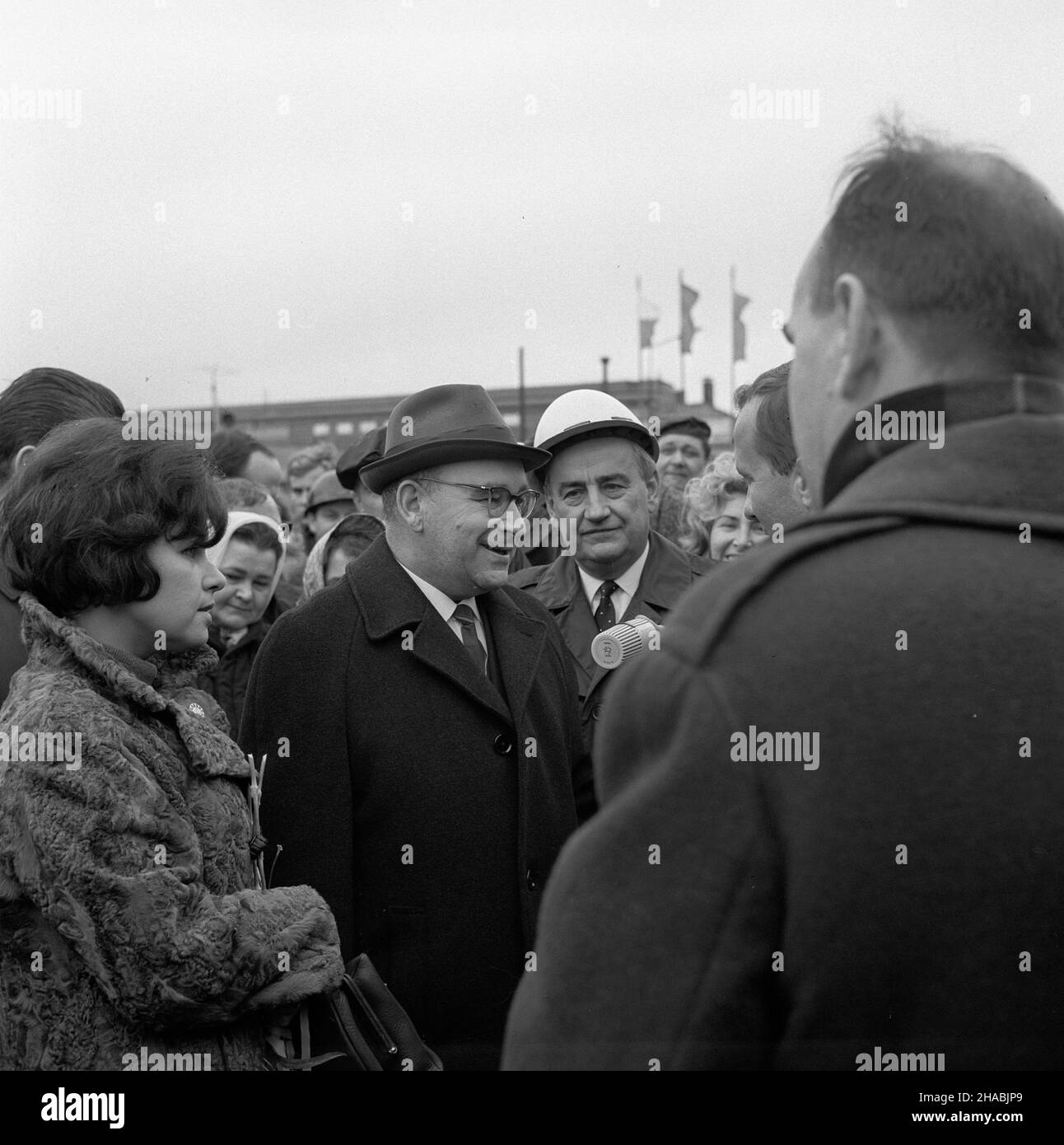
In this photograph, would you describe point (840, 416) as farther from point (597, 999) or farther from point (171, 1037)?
point (171, 1037)

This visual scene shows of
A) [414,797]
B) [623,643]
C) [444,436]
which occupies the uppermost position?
[444,436]

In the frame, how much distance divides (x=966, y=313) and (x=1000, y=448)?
0.15 meters

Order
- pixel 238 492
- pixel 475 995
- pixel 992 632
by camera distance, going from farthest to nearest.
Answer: pixel 238 492
pixel 475 995
pixel 992 632

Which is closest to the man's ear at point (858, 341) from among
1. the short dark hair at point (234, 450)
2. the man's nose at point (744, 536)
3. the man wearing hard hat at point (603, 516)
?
the man wearing hard hat at point (603, 516)

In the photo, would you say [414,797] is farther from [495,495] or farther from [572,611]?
[572,611]

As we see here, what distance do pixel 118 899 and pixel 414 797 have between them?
4.08 feet

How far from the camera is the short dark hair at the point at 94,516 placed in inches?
108

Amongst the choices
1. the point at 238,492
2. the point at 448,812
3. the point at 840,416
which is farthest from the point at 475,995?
the point at 238,492

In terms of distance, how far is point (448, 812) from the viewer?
142 inches

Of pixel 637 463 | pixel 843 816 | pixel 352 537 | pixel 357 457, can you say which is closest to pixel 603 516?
pixel 637 463

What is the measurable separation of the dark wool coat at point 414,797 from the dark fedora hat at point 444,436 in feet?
1.27

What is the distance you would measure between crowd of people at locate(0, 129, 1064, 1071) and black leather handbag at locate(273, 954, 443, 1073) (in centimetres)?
9

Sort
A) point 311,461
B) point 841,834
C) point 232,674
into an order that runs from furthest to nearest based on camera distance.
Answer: point 311,461, point 232,674, point 841,834

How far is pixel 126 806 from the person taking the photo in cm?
246
